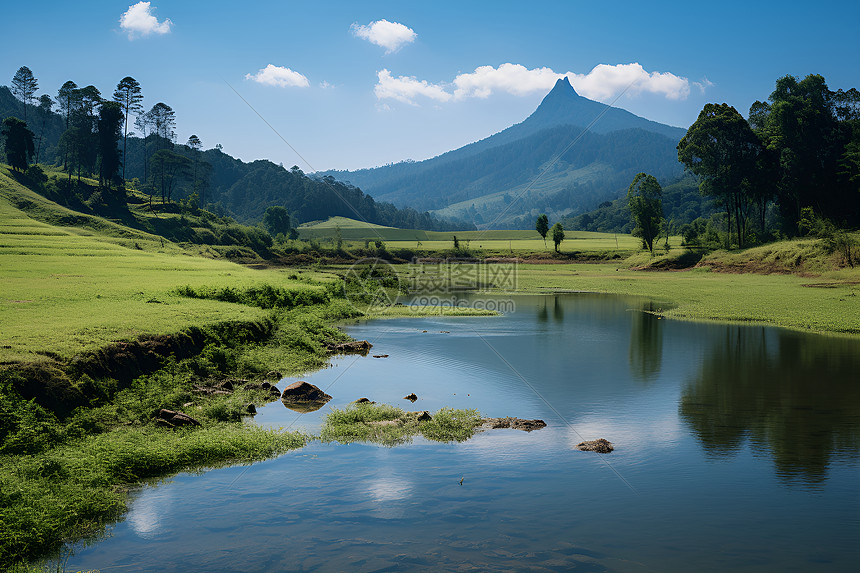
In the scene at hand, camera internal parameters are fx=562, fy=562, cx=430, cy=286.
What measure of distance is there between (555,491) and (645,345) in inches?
691

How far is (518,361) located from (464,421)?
9.07 metres

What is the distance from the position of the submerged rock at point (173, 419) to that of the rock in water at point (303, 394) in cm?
351

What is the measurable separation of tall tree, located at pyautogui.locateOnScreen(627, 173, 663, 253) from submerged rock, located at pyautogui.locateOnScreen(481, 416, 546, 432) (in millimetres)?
73209

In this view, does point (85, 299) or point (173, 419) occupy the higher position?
point (85, 299)

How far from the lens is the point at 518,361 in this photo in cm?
2364

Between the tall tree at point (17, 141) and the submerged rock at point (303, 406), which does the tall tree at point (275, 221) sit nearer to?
the tall tree at point (17, 141)

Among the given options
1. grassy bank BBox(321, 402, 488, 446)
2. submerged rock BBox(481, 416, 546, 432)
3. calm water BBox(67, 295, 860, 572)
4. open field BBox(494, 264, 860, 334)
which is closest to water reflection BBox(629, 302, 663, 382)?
calm water BBox(67, 295, 860, 572)

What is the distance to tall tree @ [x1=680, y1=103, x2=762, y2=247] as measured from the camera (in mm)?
67750

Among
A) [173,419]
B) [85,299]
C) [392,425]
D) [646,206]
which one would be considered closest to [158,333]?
[173,419]

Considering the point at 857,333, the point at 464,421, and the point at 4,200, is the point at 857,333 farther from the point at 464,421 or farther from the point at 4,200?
the point at 4,200

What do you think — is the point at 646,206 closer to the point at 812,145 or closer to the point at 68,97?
the point at 812,145

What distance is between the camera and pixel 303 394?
56.3 ft

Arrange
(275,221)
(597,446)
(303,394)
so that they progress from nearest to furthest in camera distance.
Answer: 1. (597,446)
2. (303,394)
3. (275,221)

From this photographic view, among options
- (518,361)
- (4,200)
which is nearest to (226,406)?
(518,361)
